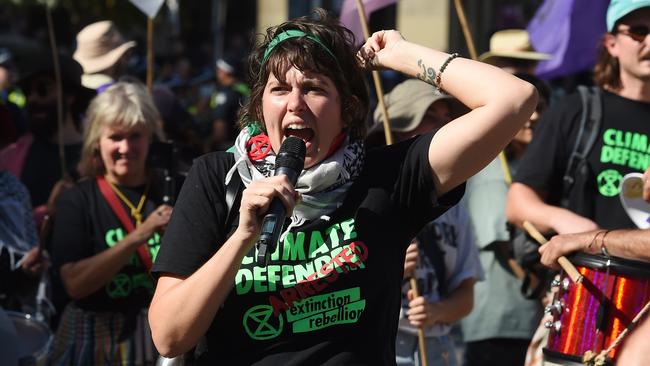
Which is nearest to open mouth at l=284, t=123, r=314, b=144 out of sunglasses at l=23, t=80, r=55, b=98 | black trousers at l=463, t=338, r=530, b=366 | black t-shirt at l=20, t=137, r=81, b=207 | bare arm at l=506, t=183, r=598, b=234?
bare arm at l=506, t=183, r=598, b=234

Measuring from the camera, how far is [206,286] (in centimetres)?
296

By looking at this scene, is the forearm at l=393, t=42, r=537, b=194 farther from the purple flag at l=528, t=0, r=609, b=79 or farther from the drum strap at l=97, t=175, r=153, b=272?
the purple flag at l=528, t=0, r=609, b=79

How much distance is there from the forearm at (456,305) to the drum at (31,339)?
1.69 metres

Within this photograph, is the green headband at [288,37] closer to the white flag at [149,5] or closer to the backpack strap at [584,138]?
the backpack strap at [584,138]

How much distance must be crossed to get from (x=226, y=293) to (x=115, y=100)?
2.82 m

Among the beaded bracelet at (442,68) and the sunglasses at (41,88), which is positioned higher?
the beaded bracelet at (442,68)

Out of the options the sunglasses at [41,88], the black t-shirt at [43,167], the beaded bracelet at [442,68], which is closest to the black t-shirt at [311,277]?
the beaded bracelet at [442,68]

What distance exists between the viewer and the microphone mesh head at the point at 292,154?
2955mm

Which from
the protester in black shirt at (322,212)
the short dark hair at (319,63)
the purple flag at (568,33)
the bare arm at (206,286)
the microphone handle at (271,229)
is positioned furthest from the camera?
the purple flag at (568,33)

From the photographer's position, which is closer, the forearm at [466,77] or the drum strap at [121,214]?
the forearm at [466,77]

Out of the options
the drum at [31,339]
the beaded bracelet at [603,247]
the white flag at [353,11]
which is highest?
the white flag at [353,11]

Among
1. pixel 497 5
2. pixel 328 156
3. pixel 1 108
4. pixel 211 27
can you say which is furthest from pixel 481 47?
pixel 328 156

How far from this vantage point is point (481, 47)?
19281mm


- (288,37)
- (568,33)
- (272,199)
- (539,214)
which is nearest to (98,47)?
(568,33)
